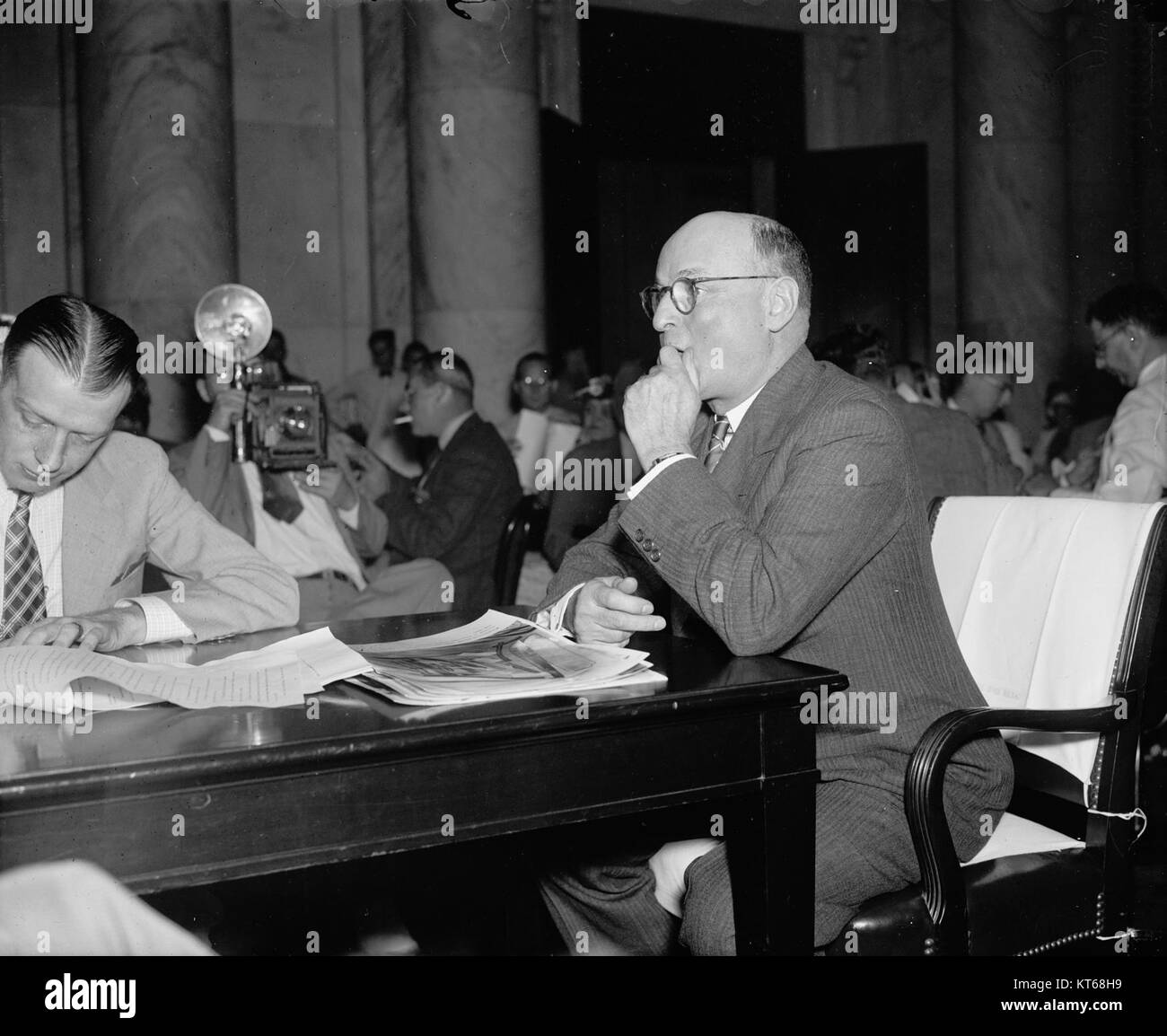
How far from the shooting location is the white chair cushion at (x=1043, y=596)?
72.0 inches

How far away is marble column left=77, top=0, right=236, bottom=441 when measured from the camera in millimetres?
5809

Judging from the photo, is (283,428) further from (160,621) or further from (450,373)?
(160,621)

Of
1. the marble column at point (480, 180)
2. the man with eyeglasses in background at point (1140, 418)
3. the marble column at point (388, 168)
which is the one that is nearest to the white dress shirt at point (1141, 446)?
the man with eyeglasses in background at point (1140, 418)

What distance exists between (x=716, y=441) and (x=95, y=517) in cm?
108

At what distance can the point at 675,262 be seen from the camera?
78.0 inches

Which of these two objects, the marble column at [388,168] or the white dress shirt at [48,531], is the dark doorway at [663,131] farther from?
the white dress shirt at [48,531]

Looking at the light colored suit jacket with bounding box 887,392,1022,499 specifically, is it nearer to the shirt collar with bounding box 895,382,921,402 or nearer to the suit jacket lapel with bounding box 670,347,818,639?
the shirt collar with bounding box 895,382,921,402

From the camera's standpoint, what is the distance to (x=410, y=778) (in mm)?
1223

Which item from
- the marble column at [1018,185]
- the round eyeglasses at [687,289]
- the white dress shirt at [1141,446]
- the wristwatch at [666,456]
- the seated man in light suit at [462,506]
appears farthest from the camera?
the marble column at [1018,185]

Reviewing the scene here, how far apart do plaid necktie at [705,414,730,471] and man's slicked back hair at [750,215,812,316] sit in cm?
23

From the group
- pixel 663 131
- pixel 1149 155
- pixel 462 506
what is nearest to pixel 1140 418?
pixel 462 506

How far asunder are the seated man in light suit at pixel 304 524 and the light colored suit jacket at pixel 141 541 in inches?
82.6

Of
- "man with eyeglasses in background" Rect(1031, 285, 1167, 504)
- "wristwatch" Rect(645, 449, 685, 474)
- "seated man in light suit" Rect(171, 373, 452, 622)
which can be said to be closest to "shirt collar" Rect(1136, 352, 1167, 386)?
"man with eyeglasses in background" Rect(1031, 285, 1167, 504)
